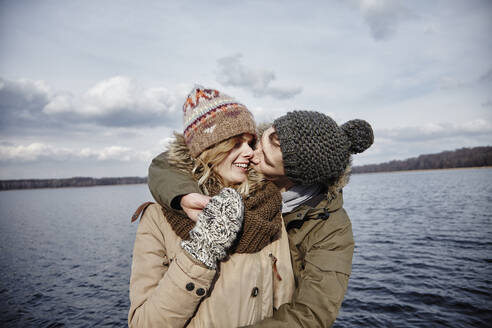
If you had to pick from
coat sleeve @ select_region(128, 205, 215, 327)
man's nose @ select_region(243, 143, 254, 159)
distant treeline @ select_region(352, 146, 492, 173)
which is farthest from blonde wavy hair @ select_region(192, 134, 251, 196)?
distant treeline @ select_region(352, 146, 492, 173)

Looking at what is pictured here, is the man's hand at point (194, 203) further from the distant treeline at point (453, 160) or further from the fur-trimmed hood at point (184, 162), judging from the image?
the distant treeline at point (453, 160)

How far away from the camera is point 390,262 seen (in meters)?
13.2

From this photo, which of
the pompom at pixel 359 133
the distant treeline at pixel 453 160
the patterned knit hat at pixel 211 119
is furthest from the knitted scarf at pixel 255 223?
the distant treeline at pixel 453 160

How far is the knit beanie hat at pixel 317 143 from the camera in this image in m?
2.40

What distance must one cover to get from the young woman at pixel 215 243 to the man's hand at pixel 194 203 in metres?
0.09

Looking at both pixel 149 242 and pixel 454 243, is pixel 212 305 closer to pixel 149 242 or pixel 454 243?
pixel 149 242

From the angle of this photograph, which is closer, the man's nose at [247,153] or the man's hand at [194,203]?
the man's hand at [194,203]

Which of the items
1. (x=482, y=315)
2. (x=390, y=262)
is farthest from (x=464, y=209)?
(x=482, y=315)

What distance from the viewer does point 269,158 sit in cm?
Result: 262

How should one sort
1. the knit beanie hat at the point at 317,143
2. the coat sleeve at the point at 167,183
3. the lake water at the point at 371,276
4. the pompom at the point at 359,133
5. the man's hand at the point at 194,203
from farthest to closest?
the lake water at the point at 371,276, the pompom at the point at 359,133, the knit beanie hat at the point at 317,143, the coat sleeve at the point at 167,183, the man's hand at the point at 194,203

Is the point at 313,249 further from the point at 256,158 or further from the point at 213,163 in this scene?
the point at 213,163

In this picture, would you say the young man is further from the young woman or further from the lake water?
the lake water

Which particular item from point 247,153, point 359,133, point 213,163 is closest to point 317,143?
point 359,133

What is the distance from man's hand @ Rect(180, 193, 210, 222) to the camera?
6.58 ft
